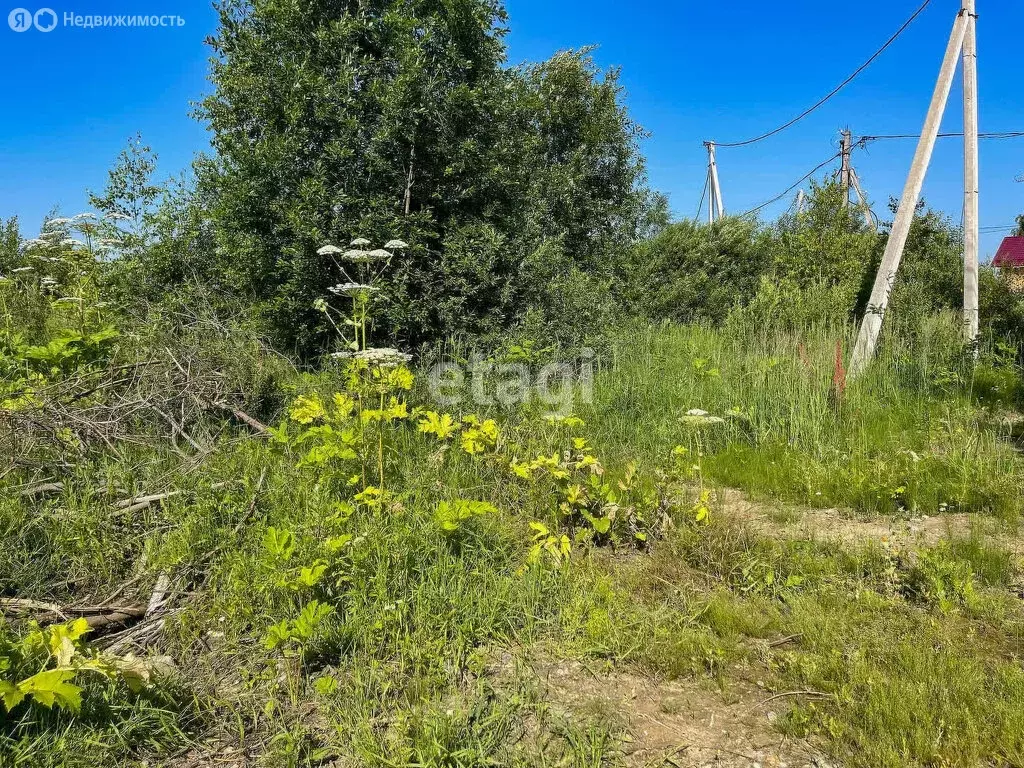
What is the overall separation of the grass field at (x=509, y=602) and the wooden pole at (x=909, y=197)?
89.2 inches

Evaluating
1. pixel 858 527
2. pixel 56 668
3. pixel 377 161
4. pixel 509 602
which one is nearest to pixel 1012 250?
pixel 858 527

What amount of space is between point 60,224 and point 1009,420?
442 inches

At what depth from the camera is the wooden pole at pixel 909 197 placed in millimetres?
6953

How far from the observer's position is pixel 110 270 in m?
7.51

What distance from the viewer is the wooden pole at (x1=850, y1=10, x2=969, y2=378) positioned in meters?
6.95

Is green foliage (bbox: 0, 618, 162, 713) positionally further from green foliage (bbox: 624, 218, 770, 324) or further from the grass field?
green foliage (bbox: 624, 218, 770, 324)

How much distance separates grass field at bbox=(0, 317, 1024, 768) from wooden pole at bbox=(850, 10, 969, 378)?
2265 millimetres

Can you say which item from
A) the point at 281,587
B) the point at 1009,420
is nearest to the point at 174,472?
the point at 281,587

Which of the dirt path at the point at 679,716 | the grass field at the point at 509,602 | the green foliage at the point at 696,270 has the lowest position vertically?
the dirt path at the point at 679,716

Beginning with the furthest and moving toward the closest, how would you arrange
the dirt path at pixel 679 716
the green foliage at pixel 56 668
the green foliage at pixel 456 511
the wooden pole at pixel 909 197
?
the wooden pole at pixel 909 197
the green foliage at pixel 456 511
the dirt path at pixel 679 716
the green foliage at pixel 56 668

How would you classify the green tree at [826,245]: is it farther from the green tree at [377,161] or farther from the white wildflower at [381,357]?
the white wildflower at [381,357]

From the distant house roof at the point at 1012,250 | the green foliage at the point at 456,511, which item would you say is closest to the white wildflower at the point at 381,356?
the green foliage at the point at 456,511

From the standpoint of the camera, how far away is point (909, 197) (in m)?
7.11

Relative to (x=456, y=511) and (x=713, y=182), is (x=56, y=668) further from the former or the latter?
(x=713, y=182)
